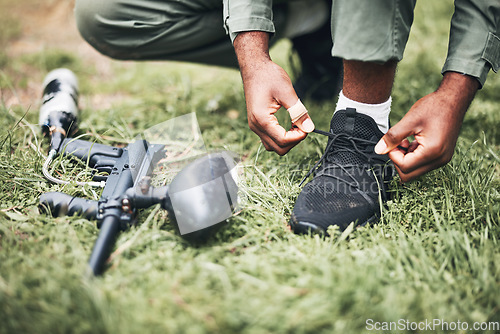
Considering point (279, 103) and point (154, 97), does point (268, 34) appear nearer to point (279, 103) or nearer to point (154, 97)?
point (279, 103)

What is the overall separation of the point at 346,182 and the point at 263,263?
1.60ft

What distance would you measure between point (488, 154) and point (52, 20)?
425 centimetres

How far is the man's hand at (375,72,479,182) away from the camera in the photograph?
1.15 meters

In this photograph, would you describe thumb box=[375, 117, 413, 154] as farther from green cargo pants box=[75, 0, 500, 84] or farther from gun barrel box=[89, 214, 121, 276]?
gun barrel box=[89, 214, 121, 276]

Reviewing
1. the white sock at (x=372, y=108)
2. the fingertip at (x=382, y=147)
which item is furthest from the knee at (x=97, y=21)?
the fingertip at (x=382, y=147)

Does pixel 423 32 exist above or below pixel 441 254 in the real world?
above

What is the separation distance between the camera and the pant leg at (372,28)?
1.12m

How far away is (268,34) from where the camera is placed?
4.64 ft

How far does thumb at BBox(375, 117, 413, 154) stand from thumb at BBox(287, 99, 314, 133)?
0.25m

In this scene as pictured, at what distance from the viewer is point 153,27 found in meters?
1.75

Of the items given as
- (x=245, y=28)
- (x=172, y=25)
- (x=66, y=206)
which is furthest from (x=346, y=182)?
(x=172, y=25)

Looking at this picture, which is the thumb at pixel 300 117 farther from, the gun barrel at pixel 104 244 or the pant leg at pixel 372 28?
the gun barrel at pixel 104 244

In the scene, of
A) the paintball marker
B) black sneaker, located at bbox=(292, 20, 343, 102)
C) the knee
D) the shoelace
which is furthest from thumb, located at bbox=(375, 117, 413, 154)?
the knee

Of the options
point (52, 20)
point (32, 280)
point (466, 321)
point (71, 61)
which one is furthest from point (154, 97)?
point (52, 20)
